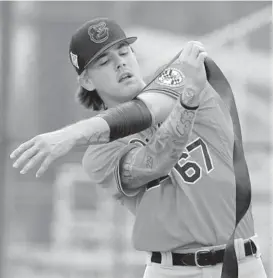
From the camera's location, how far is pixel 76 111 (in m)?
6.87

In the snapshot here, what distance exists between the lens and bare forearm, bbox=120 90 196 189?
2.64 metres

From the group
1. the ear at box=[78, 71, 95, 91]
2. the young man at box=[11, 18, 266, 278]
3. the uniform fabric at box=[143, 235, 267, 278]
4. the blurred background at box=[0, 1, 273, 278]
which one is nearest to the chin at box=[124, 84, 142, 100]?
the young man at box=[11, 18, 266, 278]

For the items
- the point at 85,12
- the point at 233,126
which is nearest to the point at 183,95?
the point at 233,126

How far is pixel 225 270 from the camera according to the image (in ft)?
9.56

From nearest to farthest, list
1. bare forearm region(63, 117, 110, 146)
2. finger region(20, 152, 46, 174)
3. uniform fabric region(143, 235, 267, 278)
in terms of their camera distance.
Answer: finger region(20, 152, 46, 174), bare forearm region(63, 117, 110, 146), uniform fabric region(143, 235, 267, 278)

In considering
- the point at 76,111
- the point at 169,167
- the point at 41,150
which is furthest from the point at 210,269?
the point at 76,111

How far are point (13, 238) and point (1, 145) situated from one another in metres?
0.89

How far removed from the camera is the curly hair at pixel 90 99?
3339 millimetres

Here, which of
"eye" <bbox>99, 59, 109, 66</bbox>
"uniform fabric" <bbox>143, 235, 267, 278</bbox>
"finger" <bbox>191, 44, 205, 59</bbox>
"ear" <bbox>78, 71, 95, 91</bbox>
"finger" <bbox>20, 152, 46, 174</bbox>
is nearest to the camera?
"finger" <bbox>20, 152, 46, 174</bbox>

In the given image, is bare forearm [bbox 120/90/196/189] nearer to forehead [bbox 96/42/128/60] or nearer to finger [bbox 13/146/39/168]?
forehead [bbox 96/42/128/60]

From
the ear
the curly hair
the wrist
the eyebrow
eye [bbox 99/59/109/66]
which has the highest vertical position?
the eyebrow

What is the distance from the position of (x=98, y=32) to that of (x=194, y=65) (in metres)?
0.56

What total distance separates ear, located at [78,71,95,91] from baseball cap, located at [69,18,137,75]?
0.07 meters

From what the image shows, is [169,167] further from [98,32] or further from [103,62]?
[98,32]
